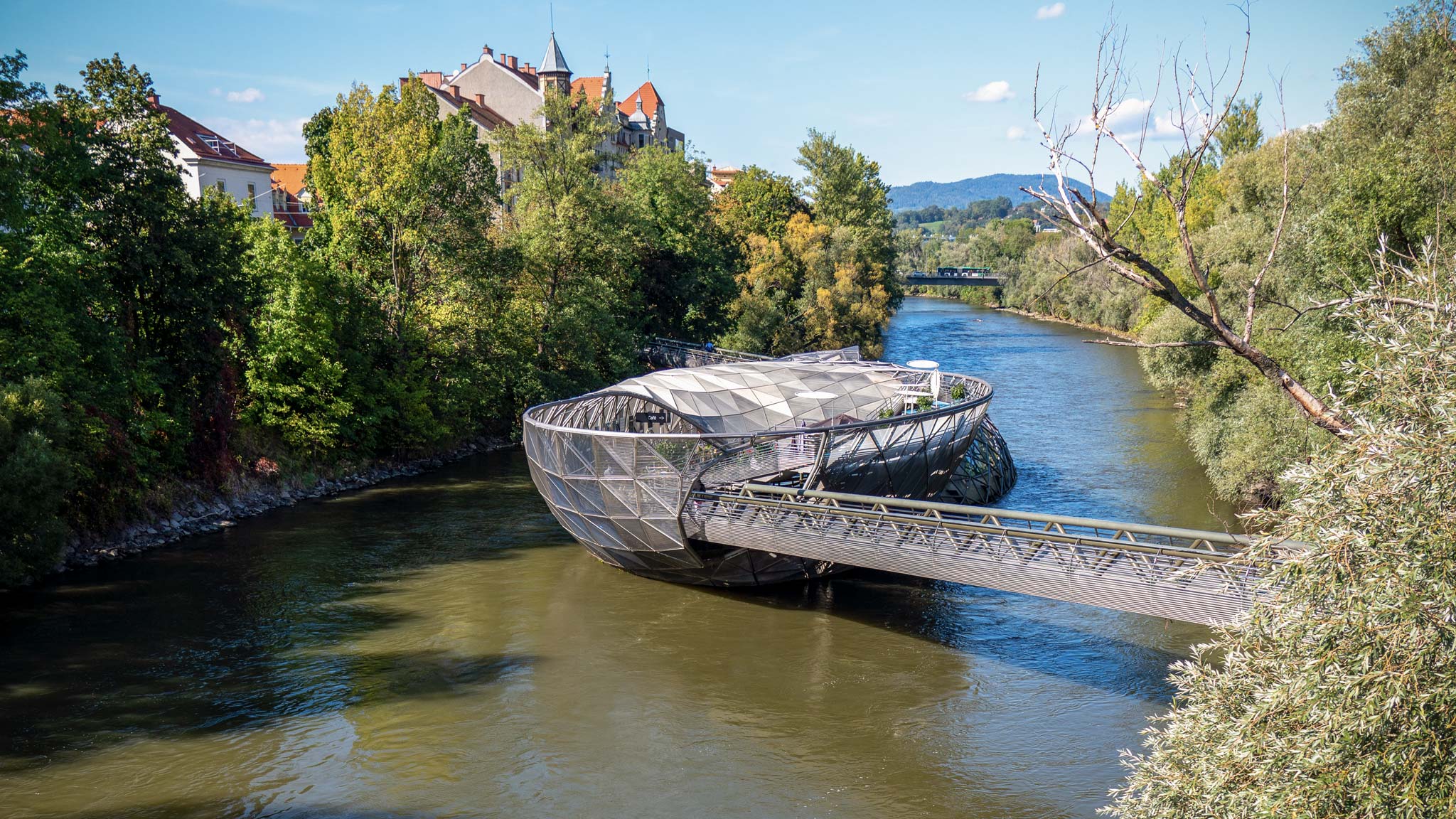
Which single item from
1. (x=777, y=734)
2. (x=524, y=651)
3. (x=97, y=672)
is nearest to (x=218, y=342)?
(x=97, y=672)

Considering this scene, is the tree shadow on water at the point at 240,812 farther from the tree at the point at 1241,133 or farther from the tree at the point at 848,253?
the tree at the point at 1241,133

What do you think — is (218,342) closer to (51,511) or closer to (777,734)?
(51,511)

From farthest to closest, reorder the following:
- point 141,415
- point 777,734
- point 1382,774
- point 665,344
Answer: point 665,344 → point 141,415 → point 777,734 → point 1382,774

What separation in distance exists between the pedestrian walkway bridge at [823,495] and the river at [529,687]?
198 cm

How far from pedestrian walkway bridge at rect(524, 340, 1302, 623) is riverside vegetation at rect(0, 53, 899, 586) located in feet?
36.0

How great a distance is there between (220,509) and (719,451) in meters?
16.7

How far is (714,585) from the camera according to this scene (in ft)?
78.3

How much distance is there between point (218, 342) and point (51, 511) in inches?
339

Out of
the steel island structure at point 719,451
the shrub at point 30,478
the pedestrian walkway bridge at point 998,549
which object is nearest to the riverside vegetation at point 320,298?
the shrub at point 30,478

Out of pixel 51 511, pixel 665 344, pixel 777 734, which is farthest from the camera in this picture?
pixel 665 344

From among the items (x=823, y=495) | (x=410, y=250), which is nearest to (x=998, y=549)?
(x=823, y=495)

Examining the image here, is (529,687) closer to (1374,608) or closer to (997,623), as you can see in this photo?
(997,623)

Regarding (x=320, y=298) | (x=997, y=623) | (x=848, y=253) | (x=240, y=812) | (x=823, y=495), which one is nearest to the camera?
(x=240, y=812)

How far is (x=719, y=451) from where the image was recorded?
72.4ft
